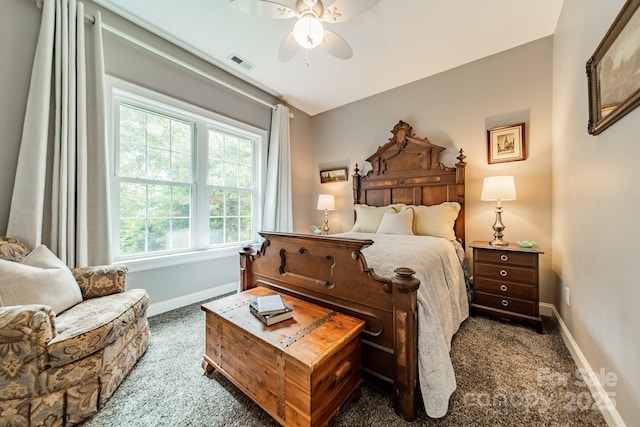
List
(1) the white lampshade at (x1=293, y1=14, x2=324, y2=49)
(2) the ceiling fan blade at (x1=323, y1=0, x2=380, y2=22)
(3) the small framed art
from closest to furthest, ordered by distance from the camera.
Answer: (2) the ceiling fan blade at (x1=323, y1=0, x2=380, y2=22) → (1) the white lampshade at (x1=293, y1=14, x2=324, y2=49) → (3) the small framed art

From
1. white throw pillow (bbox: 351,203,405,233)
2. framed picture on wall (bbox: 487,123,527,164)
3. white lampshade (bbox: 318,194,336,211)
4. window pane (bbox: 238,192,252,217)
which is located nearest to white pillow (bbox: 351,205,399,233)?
white throw pillow (bbox: 351,203,405,233)

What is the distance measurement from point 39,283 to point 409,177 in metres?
3.48

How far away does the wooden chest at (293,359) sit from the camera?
1.04 meters

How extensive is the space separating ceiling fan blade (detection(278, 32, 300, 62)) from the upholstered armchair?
90.4 inches

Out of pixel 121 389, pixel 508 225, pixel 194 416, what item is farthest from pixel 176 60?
pixel 508 225

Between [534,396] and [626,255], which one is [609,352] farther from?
[626,255]

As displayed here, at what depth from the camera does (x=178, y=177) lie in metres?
2.75

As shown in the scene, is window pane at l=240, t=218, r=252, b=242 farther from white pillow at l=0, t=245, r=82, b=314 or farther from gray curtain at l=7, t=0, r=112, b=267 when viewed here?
white pillow at l=0, t=245, r=82, b=314

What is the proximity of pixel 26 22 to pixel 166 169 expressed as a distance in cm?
140

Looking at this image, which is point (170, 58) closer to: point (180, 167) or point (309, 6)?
point (180, 167)

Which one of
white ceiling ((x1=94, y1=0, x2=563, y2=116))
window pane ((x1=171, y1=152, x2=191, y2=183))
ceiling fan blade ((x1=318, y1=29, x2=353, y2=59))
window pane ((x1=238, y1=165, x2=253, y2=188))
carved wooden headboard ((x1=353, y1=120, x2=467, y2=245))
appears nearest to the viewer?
ceiling fan blade ((x1=318, y1=29, x2=353, y2=59))

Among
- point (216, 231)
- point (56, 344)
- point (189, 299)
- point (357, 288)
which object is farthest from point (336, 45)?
point (189, 299)

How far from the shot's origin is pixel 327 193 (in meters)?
4.16

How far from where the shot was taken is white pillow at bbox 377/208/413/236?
8.75ft
